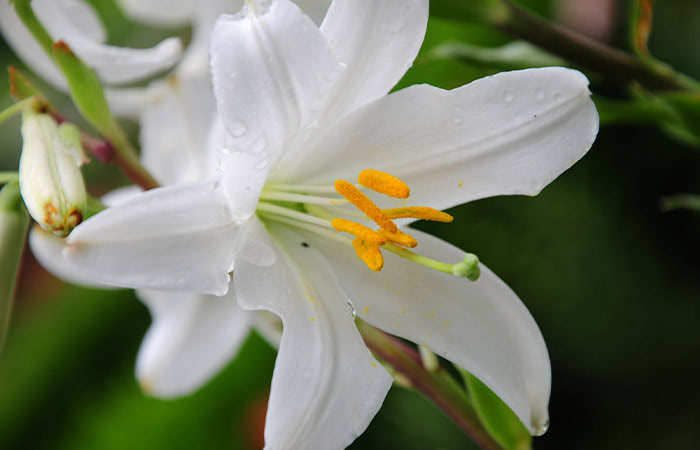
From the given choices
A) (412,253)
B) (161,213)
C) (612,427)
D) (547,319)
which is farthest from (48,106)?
(612,427)

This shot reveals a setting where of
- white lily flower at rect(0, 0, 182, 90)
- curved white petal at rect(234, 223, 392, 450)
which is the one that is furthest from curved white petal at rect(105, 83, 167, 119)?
curved white petal at rect(234, 223, 392, 450)

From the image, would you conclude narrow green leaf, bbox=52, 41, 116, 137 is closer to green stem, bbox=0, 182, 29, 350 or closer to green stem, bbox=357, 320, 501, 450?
green stem, bbox=0, 182, 29, 350

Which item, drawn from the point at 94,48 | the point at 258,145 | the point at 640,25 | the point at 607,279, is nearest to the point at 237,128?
the point at 258,145

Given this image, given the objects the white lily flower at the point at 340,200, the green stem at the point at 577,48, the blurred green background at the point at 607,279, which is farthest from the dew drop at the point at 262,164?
the blurred green background at the point at 607,279

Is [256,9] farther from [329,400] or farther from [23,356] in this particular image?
[23,356]

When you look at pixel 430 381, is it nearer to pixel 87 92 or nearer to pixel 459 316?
pixel 459 316

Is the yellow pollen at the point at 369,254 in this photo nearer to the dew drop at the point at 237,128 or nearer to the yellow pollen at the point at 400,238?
the yellow pollen at the point at 400,238
